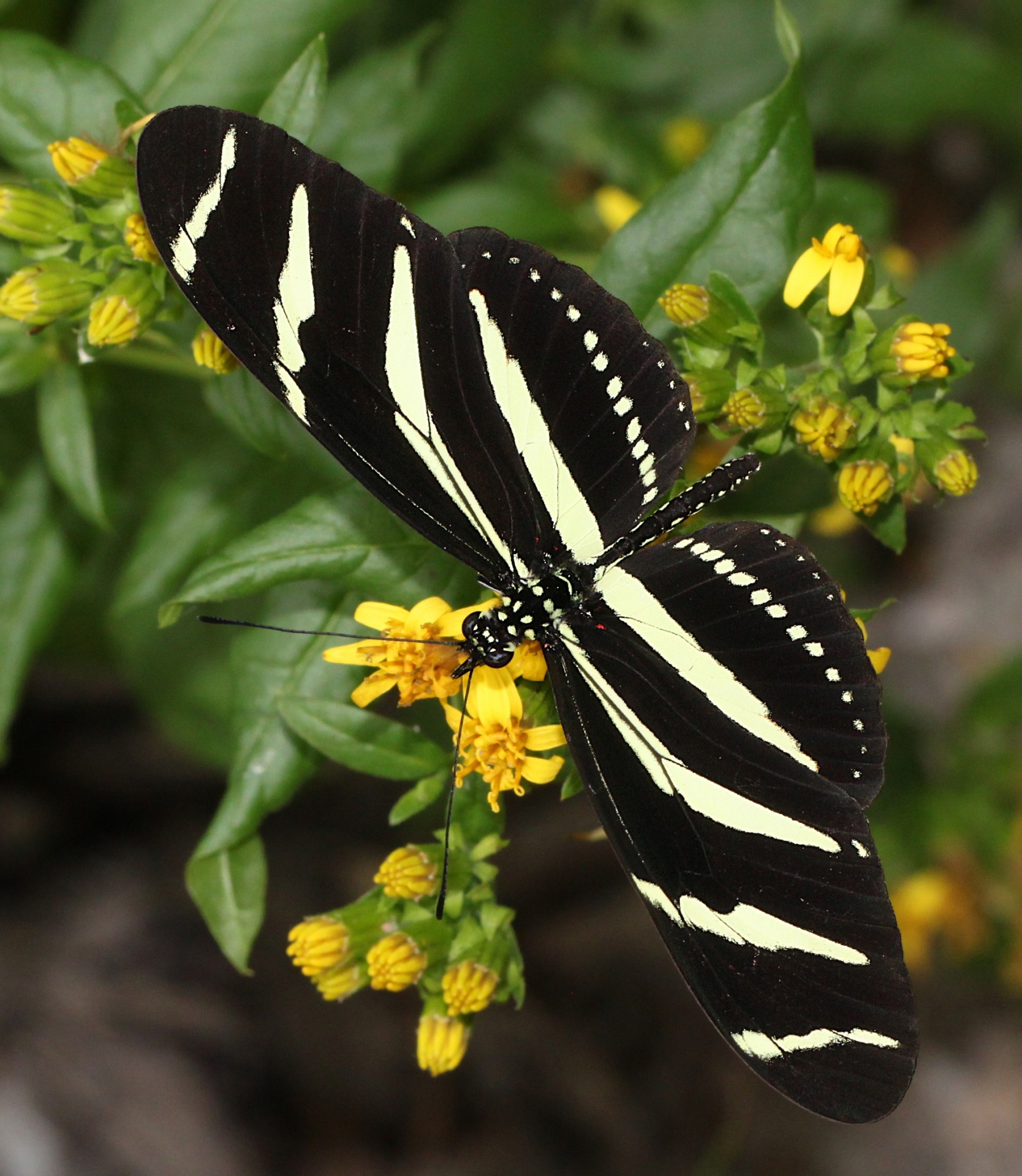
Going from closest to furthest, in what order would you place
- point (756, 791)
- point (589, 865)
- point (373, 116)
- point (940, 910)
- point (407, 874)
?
1. point (756, 791)
2. point (407, 874)
3. point (373, 116)
4. point (940, 910)
5. point (589, 865)

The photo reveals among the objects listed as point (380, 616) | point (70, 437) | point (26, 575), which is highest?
point (380, 616)

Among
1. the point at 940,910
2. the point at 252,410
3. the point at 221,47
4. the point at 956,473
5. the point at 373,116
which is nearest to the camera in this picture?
the point at 956,473

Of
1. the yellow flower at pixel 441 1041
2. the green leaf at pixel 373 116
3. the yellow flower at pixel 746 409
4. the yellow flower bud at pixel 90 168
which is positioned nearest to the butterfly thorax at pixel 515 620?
the yellow flower at pixel 746 409

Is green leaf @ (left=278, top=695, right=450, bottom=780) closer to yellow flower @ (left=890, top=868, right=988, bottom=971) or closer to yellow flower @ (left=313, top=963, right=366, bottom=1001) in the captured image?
yellow flower @ (left=313, top=963, right=366, bottom=1001)

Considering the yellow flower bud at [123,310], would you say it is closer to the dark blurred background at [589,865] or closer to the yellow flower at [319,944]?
the yellow flower at [319,944]

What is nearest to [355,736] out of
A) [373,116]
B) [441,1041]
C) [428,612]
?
[428,612]

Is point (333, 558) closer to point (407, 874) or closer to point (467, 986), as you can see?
point (407, 874)

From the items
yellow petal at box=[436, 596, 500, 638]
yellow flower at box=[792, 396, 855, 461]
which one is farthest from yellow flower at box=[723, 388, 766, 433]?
yellow petal at box=[436, 596, 500, 638]

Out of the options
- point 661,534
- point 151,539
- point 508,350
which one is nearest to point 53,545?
point 151,539
